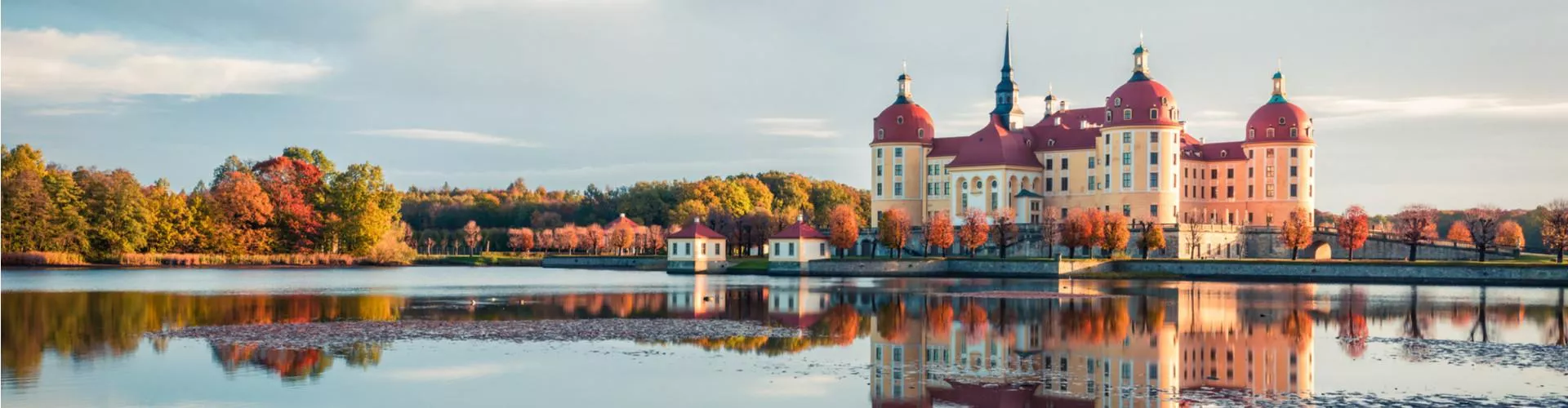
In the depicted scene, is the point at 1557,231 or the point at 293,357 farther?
the point at 1557,231

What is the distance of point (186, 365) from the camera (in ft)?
70.3

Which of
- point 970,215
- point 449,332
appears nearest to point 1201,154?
point 970,215

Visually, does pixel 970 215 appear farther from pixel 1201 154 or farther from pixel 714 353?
pixel 714 353

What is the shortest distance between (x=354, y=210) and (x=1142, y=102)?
44722 mm

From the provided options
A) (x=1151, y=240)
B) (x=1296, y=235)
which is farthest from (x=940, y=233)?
(x=1296, y=235)

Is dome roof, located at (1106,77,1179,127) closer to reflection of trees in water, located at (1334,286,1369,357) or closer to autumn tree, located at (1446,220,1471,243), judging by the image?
autumn tree, located at (1446,220,1471,243)

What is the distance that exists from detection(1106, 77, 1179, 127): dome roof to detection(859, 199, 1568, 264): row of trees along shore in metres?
6.01

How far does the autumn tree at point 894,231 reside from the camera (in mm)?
73750

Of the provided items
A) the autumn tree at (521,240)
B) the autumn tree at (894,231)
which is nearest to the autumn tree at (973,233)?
the autumn tree at (894,231)

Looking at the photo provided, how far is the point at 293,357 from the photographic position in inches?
888

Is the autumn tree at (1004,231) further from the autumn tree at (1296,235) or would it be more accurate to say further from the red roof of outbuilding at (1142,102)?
the autumn tree at (1296,235)

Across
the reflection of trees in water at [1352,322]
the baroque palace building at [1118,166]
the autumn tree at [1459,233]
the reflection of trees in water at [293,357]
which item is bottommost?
the reflection of trees in water at [293,357]

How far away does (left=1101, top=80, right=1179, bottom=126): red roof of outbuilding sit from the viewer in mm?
77062

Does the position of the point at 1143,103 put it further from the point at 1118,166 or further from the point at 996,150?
the point at 996,150
